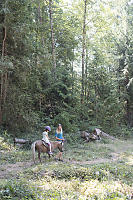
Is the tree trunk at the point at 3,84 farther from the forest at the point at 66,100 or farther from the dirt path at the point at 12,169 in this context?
the dirt path at the point at 12,169

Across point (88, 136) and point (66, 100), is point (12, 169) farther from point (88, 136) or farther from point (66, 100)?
point (66, 100)

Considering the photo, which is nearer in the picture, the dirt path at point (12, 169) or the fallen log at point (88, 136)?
the dirt path at point (12, 169)

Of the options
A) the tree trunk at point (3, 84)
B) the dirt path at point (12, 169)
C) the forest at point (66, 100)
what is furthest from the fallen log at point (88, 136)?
the dirt path at point (12, 169)

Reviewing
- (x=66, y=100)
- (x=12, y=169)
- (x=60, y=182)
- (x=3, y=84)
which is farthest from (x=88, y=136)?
(x=60, y=182)

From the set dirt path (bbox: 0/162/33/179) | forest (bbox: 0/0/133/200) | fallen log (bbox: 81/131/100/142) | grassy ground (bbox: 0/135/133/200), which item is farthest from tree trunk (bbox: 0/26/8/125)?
fallen log (bbox: 81/131/100/142)

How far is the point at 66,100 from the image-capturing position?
714 inches

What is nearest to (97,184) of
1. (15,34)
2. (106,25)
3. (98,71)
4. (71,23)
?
(15,34)

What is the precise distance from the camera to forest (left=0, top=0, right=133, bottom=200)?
6.39 m

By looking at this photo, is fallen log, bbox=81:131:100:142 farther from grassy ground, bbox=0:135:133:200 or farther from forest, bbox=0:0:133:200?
grassy ground, bbox=0:135:133:200

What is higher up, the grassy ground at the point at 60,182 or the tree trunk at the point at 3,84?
the tree trunk at the point at 3,84

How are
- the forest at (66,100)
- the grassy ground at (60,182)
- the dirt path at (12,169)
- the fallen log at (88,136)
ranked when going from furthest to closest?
the fallen log at (88,136) → the dirt path at (12,169) → the forest at (66,100) → the grassy ground at (60,182)

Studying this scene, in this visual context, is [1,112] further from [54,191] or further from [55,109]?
[54,191]

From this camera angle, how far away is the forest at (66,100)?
21.0 feet

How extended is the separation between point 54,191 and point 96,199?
1.10 metres
